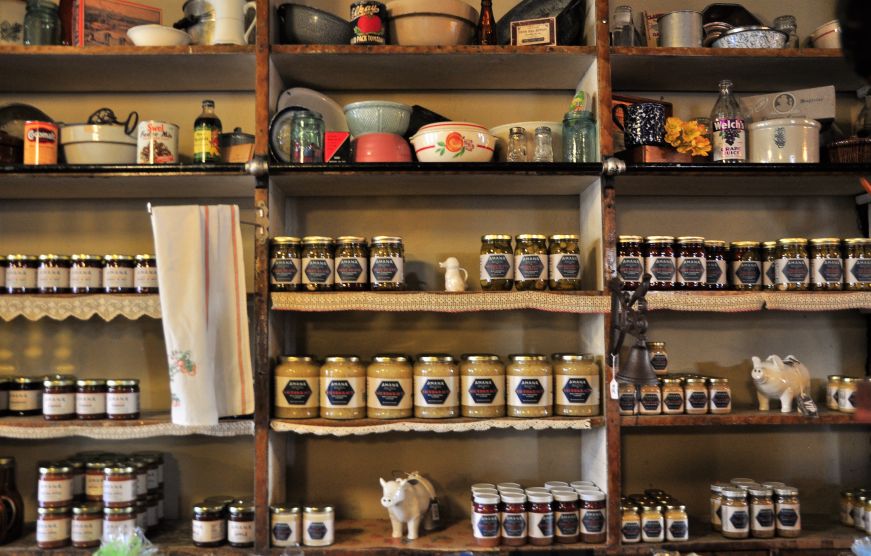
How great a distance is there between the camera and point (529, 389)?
203 centimetres

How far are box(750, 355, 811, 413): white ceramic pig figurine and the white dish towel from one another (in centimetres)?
156

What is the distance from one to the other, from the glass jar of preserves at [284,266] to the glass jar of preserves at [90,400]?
2.02 ft

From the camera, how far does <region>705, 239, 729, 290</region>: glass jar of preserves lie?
2.12m

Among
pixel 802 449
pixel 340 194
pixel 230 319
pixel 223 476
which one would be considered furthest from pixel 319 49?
pixel 802 449

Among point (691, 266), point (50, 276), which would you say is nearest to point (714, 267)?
point (691, 266)

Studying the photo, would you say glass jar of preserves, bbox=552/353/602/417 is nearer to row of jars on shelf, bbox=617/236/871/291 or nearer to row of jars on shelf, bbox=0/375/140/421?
row of jars on shelf, bbox=617/236/871/291

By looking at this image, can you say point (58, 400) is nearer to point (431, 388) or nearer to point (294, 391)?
point (294, 391)

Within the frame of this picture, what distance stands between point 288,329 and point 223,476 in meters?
0.57

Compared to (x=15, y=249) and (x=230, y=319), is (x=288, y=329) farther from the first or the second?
(x=15, y=249)

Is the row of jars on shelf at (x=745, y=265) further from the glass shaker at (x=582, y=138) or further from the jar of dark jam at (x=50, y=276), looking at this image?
the jar of dark jam at (x=50, y=276)

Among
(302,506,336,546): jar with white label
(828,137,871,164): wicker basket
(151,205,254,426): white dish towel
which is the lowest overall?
(302,506,336,546): jar with white label

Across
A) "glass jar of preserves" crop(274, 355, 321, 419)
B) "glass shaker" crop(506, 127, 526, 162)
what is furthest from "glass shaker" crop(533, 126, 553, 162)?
"glass jar of preserves" crop(274, 355, 321, 419)

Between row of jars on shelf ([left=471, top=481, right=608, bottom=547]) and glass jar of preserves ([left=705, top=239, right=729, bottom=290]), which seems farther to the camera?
glass jar of preserves ([left=705, top=239, right=729, bottom=290])

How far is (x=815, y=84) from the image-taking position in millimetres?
2432
